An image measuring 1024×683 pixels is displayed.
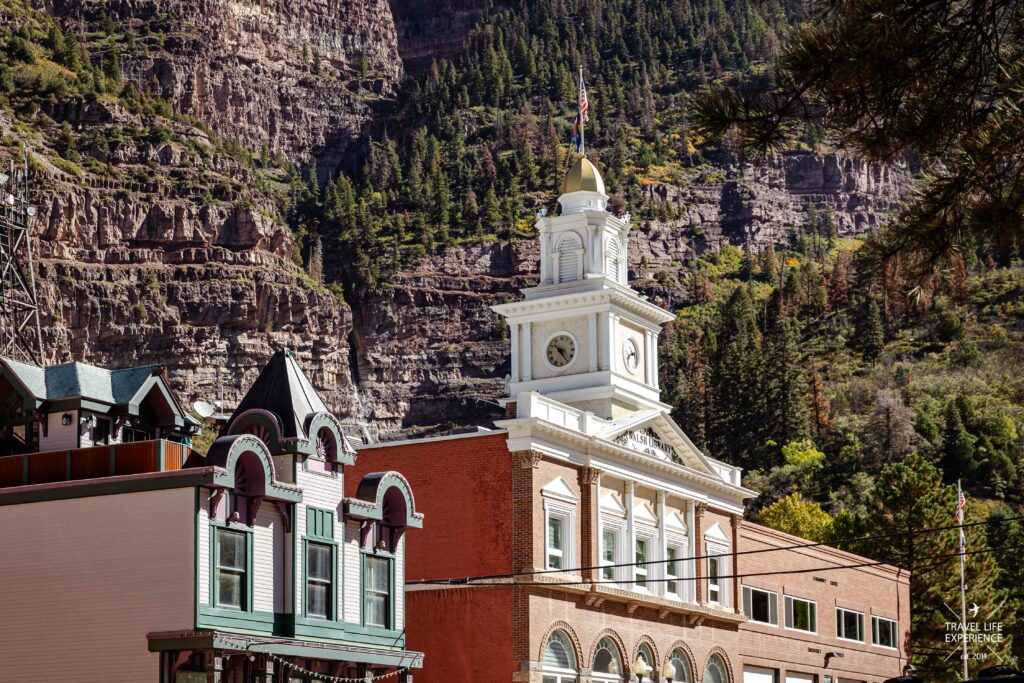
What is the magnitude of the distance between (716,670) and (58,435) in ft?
100.0

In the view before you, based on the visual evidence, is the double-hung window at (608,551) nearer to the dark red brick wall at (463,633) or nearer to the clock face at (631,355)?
the dark red brick wall at (463,633)

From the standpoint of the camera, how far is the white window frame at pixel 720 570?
62469mm

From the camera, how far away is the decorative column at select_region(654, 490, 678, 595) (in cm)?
5897

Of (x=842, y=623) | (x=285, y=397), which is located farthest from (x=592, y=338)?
(x=285, y=397)

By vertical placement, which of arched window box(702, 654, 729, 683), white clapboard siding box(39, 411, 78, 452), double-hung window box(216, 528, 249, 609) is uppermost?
white clapboard siding box(39, 411, 78, 452)

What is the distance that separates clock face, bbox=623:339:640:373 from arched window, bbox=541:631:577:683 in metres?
13.5

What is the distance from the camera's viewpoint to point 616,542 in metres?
56.8

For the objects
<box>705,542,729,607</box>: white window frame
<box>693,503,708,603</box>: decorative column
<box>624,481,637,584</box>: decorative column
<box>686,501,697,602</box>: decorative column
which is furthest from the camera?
<box>705,542,729,607</box>: white window frame

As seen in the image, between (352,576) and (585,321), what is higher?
(585,321)

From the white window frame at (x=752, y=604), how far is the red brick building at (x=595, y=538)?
93mm

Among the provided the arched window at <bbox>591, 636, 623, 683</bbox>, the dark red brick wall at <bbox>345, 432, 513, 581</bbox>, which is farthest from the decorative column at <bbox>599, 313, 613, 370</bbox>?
the arched window at <bbox>591, 636, 623, 683</bbox>

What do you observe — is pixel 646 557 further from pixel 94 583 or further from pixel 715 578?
pixel 94 583

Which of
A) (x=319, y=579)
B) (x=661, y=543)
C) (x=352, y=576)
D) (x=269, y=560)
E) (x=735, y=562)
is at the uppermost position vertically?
(x=661, y=543)

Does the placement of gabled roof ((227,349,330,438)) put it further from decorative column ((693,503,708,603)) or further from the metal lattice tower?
the metal lattice tower
